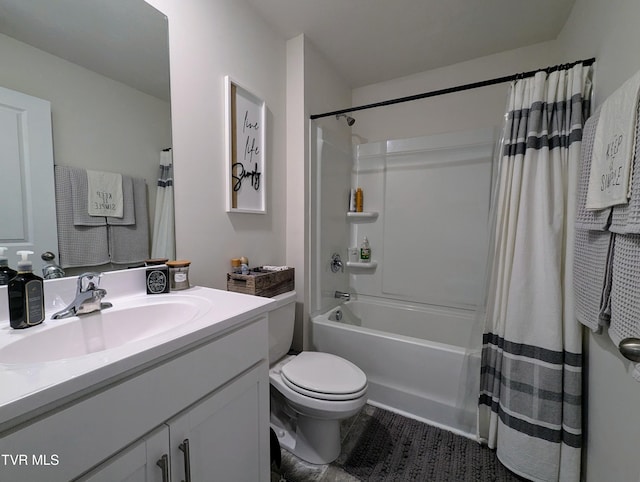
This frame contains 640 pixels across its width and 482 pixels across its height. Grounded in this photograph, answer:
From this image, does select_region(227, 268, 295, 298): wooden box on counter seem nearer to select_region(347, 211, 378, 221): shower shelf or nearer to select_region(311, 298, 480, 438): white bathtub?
select_region(311, 298, 480, 438): white bathtub

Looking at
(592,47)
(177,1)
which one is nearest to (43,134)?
(177,1)

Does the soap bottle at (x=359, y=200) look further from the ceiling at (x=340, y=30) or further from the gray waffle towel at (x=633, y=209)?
the gray waffle towel at (x=633, y=209)

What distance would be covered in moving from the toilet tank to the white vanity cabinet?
42cm

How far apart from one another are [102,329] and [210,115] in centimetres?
104

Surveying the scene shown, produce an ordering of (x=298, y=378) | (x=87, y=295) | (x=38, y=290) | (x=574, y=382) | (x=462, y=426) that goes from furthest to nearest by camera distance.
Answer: (x=462, y=426), (x=298, y=378), (x=574, y=382), (x=87, y=295), (x=38, y=290)

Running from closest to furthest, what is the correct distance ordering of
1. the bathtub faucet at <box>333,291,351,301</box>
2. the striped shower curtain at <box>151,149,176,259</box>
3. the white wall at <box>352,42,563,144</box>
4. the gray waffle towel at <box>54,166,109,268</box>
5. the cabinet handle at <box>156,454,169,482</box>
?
the cabinet handle at <box>156,454,169,482</box> → the gray waffle towel at <box>54,166,109,268</box> → the striped shower curtain at <box>151,149,176,259</box> → the white wall at <box>352,42,563,144</box> → the bathtub faucet at <box>333,291,351,301</box>

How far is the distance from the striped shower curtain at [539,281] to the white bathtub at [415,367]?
0.18 m

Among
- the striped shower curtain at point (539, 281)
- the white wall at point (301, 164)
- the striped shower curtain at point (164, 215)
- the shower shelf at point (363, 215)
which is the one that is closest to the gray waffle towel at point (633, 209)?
the striped shower curtain at point (539, 281)

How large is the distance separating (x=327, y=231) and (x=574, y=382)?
1.58m

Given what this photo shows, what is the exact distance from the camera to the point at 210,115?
133 cm

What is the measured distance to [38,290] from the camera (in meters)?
0.75

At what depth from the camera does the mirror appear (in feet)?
2.64

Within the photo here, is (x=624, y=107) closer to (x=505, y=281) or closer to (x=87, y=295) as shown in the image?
(x=505, y=281)

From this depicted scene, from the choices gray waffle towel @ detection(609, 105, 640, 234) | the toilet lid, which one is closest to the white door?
the toilet lid
